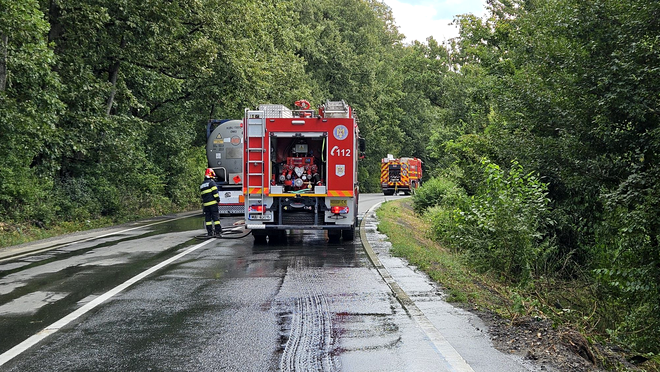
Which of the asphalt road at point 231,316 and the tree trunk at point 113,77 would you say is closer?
the asphalt road at point 231,316

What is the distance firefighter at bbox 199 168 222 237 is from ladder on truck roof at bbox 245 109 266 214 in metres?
1.73

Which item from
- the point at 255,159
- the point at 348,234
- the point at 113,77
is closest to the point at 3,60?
the point at 113,77

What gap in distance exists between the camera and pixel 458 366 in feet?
16.5

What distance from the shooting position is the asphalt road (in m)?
5.28

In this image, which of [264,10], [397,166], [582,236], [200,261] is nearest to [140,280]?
[200,261]

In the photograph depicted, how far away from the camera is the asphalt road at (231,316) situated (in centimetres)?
528

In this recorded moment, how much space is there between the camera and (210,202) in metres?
15.3

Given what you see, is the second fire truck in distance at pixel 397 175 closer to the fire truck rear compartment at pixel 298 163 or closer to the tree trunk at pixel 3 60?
the fire truck rear compartment at pixel 298 163

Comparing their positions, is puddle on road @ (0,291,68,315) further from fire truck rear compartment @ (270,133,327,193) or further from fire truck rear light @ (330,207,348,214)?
fire truck rear compartment @ (270,133,327,193)

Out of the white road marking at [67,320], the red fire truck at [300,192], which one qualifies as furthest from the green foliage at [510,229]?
the white road marking at [67,320]

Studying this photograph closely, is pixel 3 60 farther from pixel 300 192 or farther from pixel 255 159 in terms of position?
pixel 300 192

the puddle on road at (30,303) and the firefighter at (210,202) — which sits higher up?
the firefighter at (210,202)

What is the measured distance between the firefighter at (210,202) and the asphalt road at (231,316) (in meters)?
3.09

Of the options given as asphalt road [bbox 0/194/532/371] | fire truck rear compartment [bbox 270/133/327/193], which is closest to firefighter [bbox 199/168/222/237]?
fire truck rear compartment [bbox 270/133/327/193]
